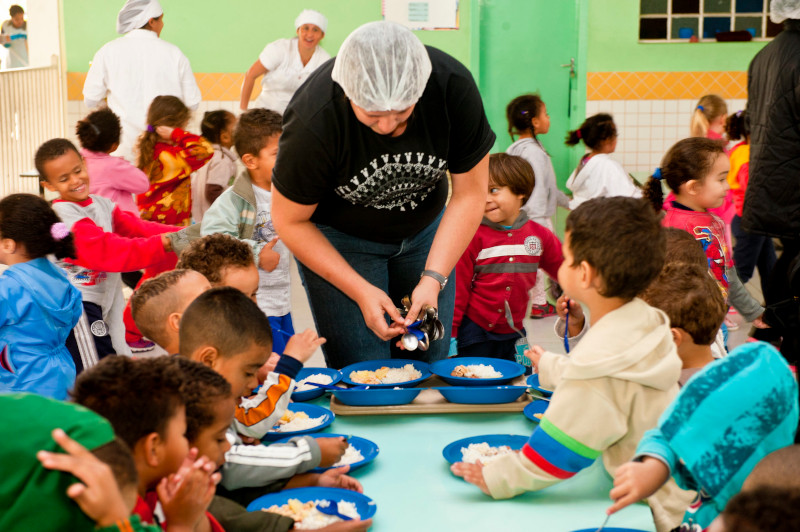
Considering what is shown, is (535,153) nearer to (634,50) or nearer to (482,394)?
(634,50)

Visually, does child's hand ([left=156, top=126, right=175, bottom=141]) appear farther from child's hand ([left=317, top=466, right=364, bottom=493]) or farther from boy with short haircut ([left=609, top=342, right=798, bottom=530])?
boy with short haircut ([left=609, top=342, right=798, bottom=530])

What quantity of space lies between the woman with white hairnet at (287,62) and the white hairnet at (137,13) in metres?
1.33

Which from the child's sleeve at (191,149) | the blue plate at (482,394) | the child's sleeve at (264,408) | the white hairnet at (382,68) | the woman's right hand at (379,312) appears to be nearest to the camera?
the child's sleeve at (264,408)

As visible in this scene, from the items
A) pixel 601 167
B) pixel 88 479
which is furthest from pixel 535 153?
pixel 88 479

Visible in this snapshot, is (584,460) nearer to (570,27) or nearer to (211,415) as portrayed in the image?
(211,415)

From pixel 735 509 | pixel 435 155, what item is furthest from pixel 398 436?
pixel 735 509

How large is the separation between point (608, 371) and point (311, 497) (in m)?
0.61

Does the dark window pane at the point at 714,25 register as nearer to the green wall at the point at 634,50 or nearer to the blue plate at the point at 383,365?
the green wall at the point at 634,50

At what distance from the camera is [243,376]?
5.76 ft

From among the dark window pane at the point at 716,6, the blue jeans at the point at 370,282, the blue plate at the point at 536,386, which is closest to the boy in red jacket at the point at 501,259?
the blue jeans at the point at 370,282

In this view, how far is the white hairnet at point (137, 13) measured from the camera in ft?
18.4

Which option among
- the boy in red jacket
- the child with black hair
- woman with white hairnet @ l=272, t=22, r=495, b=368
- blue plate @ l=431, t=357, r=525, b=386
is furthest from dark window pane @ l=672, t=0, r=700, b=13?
blue plate @ l=431, t=357, r=525, b=386

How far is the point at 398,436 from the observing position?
76.2 inches

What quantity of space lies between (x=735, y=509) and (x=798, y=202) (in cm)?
342
